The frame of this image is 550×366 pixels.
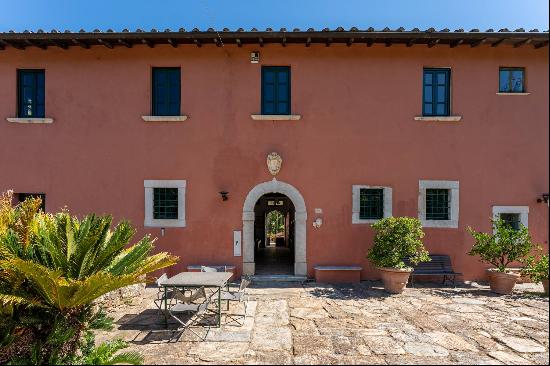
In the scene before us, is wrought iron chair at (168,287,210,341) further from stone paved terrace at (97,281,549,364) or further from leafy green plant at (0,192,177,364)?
leafy green plant at (0,192,177,364)

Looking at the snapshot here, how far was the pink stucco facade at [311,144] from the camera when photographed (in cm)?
922

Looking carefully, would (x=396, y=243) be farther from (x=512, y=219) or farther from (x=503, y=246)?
(x=512, y=219)

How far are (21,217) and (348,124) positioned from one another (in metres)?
7.77

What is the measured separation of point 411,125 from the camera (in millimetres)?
9266

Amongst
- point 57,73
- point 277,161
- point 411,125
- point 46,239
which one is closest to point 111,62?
point 57,73

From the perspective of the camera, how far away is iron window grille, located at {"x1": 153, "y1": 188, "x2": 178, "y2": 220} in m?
9.36

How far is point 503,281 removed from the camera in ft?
26.7

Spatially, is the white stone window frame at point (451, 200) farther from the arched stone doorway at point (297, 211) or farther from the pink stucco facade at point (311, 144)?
the arched stone doorway at point (297, 211)

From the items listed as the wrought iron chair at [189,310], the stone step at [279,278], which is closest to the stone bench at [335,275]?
the stone step at [279,278]

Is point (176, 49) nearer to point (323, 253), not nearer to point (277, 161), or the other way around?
point (277, 161)

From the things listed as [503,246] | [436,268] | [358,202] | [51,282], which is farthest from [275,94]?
[503,246]

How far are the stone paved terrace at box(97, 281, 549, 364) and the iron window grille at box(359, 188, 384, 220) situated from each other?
7.39 feet

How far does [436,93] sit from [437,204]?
128 inches

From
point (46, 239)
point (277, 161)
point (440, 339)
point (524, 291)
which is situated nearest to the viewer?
point (46, 239)
